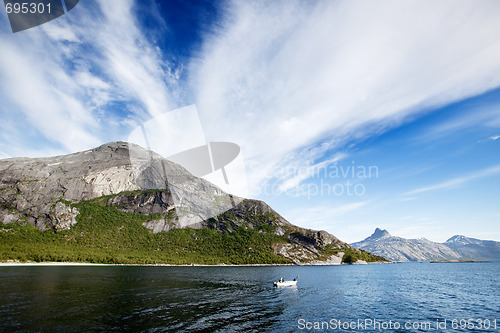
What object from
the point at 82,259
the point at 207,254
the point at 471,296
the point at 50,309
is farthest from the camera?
the point at 207,254

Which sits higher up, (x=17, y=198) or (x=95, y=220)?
(x=17, y=198)

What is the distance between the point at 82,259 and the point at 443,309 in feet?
543

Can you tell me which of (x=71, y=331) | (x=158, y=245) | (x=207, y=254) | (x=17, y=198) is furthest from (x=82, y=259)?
(x=71, y=331)

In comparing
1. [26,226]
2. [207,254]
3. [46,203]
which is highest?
[46,203]

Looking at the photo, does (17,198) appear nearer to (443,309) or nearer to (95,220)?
(95,220)

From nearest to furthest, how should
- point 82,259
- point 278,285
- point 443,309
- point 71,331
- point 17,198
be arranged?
point 71,331
point 443,309
point 278,285
point 82,259
point 17,198

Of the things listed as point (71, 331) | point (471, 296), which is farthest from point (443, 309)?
point (71, 331)

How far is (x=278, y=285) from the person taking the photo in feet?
212

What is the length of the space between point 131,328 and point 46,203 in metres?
224

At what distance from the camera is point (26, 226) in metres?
162

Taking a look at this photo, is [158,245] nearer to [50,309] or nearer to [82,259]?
[82,259]

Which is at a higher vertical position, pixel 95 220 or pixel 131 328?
pixel 95 220

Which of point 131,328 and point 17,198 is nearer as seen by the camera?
point 131,328

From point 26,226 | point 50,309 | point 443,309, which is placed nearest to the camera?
point 50,309
